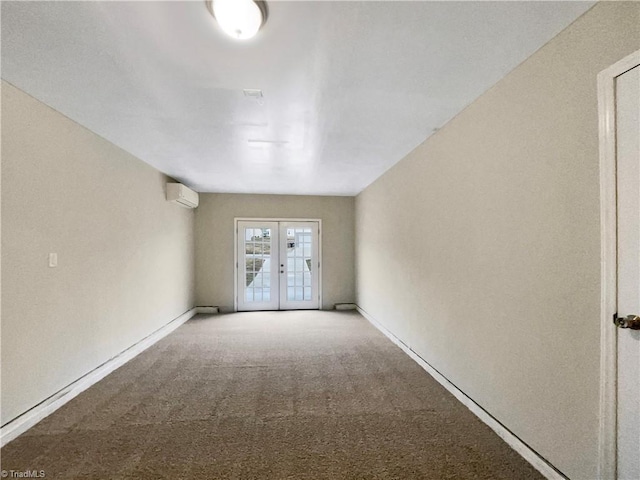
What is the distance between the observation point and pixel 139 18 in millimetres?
1524

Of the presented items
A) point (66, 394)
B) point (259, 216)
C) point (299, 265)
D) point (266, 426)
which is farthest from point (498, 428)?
point (259, 216)

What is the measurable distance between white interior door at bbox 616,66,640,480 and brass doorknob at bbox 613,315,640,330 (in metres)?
0.02

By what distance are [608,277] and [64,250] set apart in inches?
148

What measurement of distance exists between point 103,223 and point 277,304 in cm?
392

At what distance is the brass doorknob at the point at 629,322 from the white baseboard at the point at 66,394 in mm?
3588

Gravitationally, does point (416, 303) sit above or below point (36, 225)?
below

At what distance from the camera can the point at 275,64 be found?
1912mm

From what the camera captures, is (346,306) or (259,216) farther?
(346,306)

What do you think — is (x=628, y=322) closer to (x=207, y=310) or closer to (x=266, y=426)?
(x=266, y=426)

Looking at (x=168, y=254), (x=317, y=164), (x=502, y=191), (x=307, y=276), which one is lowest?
(x=307, y=276)

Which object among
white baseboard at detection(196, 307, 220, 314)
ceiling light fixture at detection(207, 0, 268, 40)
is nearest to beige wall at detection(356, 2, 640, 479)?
ceiling light fixture at detection(207, 0, 268, 40)

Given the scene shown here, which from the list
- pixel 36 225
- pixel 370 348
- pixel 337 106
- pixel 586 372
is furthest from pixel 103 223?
pixel 586 372

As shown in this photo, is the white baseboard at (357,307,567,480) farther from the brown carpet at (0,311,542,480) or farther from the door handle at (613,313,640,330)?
the door handle at (613,313,640,330)

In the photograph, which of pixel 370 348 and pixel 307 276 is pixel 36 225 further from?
pixel 307 276
